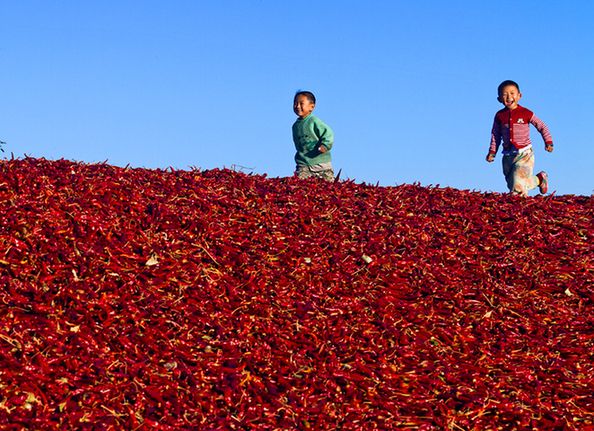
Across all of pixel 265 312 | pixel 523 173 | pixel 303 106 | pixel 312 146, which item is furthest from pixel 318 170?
pixel 265 312

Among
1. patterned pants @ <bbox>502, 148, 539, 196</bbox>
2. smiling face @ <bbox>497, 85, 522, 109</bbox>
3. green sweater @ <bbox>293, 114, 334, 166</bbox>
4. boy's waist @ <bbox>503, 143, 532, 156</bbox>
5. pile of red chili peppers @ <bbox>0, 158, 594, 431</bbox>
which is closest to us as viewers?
pile of red chili peppers @ <bbox>0, 158, 594, 431</bbox>

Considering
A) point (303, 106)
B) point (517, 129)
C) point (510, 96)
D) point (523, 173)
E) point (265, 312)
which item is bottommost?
point (265, 312)

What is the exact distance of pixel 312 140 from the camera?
661 inches

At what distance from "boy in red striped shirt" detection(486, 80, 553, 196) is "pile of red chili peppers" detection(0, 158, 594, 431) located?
264 inches

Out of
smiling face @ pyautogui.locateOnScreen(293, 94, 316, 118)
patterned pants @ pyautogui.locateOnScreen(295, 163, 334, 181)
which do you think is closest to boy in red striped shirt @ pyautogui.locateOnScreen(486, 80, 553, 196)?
patterned pants @ pyautogui.locateOnScreen(295, 163, 334, 181)

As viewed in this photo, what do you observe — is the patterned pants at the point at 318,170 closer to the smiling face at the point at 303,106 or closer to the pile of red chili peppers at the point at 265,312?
the smiling face at the point at 303,106

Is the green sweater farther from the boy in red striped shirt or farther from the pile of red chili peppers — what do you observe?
the pile of red chili peppers

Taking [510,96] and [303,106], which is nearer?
[303,106]

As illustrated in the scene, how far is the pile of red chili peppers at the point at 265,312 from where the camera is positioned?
7016 mm

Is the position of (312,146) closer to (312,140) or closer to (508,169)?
(312,140)

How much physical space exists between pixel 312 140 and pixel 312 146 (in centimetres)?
12

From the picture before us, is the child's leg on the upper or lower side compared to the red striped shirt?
lower

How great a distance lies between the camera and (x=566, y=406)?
8.12m

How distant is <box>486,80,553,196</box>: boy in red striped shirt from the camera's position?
16938mm
